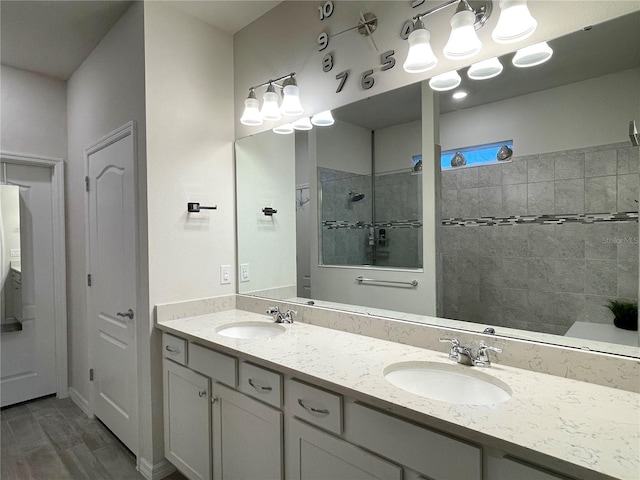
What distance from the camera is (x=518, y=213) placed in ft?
4.37

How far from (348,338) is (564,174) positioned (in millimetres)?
1105

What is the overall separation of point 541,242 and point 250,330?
1547 millimetres

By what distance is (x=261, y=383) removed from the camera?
4.89 ft

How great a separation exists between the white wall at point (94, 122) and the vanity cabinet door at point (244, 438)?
0.69 m

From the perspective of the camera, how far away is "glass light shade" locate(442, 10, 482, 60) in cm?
132

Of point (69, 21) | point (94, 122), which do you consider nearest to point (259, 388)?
point (94, 122)

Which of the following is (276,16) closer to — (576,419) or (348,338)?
(348,338)

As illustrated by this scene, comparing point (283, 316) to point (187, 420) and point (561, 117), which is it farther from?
point (561, 117)

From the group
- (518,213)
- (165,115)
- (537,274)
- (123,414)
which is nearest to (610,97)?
(518,213)

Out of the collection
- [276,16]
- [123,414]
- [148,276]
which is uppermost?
[276,16]

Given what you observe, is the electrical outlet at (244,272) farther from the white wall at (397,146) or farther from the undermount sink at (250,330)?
the white wall at (397,146)

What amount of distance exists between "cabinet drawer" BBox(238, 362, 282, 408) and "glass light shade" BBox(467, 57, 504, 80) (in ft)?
4.66

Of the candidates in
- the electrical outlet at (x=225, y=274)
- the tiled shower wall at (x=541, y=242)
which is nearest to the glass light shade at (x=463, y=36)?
the tiled shower wall at (x=541, y=242)

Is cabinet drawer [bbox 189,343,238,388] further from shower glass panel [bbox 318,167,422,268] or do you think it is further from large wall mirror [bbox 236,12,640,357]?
shower glass panel [bbox 318,167,422,268]
